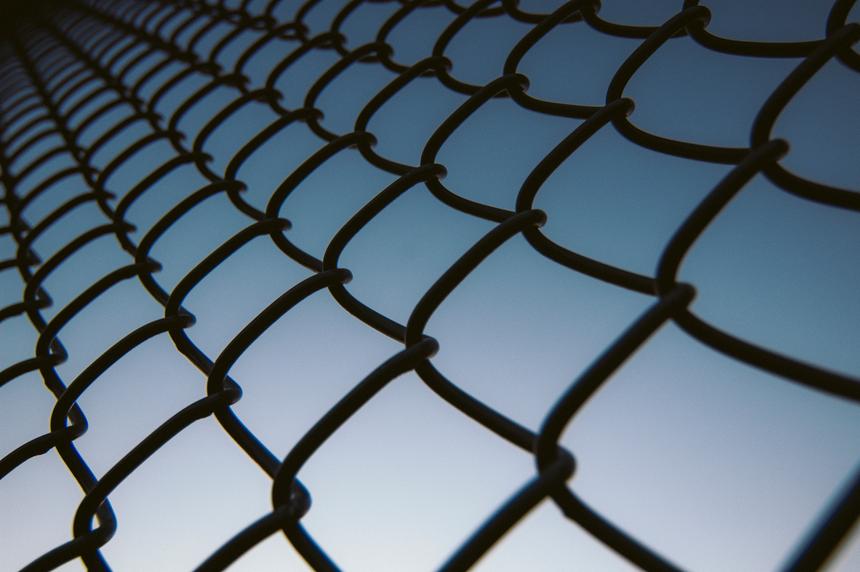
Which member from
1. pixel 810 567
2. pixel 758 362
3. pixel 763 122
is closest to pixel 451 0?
pixel 763 122

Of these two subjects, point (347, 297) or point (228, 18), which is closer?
point (347, 297)

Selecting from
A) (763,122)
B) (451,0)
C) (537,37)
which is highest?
(451,0)

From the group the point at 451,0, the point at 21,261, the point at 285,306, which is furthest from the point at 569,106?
the point at 21,261

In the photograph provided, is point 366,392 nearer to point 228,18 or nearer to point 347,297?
point 347,297


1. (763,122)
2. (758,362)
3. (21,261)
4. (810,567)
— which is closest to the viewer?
(810,567)

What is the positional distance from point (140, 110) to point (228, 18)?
0.56m

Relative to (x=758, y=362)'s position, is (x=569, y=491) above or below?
below

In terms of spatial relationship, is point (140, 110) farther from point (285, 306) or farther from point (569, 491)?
point (569, 491)

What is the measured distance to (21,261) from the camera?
2.09 m

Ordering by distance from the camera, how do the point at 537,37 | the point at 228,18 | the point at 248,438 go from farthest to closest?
1. the point at 228,18
2. the point at 537,37
3. the point at 248,438

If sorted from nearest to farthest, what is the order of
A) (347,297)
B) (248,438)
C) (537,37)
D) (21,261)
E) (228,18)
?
(248,438) < (347,297) < (537,37) < (21,261) < (228,18)

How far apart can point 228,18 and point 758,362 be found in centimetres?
289

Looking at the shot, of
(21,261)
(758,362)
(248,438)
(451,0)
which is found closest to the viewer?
(758,362)

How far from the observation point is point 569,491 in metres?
0.68
